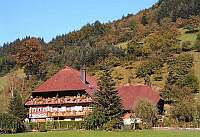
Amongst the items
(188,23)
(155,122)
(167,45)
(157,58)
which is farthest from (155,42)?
(155,122)

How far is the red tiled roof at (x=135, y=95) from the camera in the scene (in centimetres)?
6831

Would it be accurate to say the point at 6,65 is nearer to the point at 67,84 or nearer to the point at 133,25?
the point at 133,25

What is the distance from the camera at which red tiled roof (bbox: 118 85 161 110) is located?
224ft

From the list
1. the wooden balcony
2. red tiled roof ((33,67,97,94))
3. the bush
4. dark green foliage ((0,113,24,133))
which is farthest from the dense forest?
dark green foliage ((0,113,24,133))

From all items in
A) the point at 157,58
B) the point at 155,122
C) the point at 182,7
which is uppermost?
the point at 182,7

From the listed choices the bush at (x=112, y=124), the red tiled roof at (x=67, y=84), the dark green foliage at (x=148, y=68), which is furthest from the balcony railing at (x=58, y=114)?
the dark green foliage at (x=148, y=68)

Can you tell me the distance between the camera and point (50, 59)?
412ft

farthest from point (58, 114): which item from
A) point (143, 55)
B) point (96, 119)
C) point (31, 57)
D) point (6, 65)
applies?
point (6, 65)

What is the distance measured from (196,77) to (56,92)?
30944mm

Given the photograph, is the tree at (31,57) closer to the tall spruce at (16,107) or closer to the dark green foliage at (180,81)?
the dark green foliage at (180,81)

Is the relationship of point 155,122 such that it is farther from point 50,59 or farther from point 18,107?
point 50,59

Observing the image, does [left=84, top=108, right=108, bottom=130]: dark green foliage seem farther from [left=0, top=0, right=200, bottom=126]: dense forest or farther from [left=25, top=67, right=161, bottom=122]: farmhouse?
[left=0, top=0, right=200, bottom=126]: dense forest

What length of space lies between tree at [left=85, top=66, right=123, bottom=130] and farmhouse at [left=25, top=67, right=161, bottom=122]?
1078cm

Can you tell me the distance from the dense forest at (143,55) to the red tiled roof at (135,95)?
125 inches
